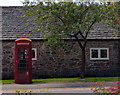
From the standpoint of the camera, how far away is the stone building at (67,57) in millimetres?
23672

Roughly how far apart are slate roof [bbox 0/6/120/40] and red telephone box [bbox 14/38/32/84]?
472cm

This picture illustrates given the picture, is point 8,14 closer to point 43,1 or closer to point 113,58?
point 43,1

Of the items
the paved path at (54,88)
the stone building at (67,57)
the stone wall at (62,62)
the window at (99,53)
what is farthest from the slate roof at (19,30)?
the paved path at (54,88)

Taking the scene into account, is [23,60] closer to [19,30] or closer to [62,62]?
[62,62]

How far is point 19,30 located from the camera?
24500 millimetres

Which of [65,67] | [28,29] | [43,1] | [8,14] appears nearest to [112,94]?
[43,1]

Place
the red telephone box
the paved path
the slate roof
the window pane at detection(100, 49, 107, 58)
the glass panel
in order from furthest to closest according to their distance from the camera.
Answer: the window pane at detection(100, 49, 107, 58) → the slate roof → the glass panel → the red telephone box → the paved path

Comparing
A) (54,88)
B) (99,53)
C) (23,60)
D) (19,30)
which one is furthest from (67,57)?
(54,88)

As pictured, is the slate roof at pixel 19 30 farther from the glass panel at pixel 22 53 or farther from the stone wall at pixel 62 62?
the glass panel at pixel 22 53

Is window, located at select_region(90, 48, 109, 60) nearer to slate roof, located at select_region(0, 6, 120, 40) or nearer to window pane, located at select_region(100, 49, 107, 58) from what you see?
window pane, located at select_region(100, 49, 107, 58)

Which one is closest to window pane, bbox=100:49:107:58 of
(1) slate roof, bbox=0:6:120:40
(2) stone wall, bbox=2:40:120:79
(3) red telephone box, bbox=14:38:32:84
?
(2) stone wall, bbox=2:40:120:79

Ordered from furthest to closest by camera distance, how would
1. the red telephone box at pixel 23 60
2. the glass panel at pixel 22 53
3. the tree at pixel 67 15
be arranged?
the tree at pixel 67 15 < the glass panel at pixel 22 53 < the red telephone box at pixel 23 60

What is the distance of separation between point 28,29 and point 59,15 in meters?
4.96

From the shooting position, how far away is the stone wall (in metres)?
23.7
